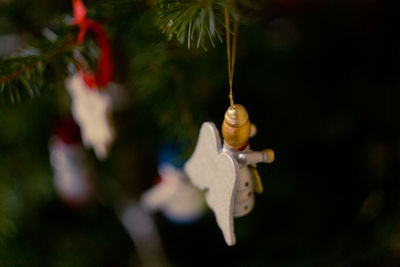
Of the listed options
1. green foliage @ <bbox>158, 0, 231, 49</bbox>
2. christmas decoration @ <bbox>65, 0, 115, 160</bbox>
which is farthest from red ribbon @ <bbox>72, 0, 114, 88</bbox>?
green foliage @ <bbox>158, 0, 231, 49</bbox>

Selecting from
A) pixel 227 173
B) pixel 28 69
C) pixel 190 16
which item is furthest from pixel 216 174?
pixel 28 69

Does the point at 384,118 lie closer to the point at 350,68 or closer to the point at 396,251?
the point at 350,68

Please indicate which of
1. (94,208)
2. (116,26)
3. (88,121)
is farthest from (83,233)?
(116,26)

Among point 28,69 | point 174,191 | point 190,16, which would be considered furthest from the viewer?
point 174,191

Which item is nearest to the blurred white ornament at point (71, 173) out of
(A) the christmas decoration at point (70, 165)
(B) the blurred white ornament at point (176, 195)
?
(A) the christmas decoration at point (70, 165)

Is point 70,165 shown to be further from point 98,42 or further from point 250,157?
point 250,157

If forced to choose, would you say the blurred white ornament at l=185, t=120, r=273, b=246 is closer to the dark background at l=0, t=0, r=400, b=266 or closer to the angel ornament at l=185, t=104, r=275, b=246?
the angel ornament at l=185, t=104, r=275, b=246
